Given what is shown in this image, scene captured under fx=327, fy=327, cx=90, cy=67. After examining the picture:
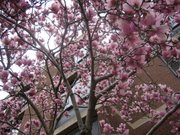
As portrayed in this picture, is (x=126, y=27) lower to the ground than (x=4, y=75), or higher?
lower

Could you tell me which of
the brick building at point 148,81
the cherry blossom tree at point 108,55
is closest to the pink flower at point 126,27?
the cherry blossom tree at point 108,55

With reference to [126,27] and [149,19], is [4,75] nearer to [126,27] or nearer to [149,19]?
[126,27]

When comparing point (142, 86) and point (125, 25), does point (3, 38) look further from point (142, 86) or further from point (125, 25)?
point (125, 25)

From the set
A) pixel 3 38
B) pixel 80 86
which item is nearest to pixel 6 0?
pixel 3 38

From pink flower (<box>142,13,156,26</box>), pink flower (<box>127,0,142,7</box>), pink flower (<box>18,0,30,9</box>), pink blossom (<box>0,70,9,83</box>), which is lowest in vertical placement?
pink flower (<box>142,13,156,26</box>)

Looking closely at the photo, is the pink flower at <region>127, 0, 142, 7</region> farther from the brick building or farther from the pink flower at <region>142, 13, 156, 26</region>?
the brick building

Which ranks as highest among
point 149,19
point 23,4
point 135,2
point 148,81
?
point 23,4

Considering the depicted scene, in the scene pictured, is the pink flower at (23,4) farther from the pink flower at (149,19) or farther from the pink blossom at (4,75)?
the pink flower at (149,19)

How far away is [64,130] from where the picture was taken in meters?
10.7

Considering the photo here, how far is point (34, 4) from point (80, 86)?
504 centimetres

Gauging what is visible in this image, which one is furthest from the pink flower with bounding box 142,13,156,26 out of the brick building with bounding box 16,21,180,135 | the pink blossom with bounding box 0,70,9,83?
the pink blossom with bounding box 0,70,9,83

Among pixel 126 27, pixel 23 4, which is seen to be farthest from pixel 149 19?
pixel 23 4

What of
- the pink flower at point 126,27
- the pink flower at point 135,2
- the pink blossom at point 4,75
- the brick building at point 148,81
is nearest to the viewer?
the pink flower at point 135,2

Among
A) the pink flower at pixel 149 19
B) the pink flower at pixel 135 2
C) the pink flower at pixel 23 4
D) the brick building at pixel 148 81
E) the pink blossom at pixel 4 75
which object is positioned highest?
the pink blossom at pixel 4 75
